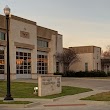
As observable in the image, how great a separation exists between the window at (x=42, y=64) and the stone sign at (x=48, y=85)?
95.3 feet

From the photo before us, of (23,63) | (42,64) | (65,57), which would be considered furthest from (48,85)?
(65,57)

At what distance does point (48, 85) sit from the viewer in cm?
Result: 2264

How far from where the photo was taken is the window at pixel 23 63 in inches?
1809

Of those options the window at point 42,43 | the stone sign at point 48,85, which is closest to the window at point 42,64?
the window at point 42,43

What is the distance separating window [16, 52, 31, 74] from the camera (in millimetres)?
45956

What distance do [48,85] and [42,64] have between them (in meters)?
31.9

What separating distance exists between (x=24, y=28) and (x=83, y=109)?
3166 centimetres

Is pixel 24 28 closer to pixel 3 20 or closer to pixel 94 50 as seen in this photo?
pixel 3 20

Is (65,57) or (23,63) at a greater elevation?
(65,57)

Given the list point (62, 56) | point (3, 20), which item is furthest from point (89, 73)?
point (3, 20)

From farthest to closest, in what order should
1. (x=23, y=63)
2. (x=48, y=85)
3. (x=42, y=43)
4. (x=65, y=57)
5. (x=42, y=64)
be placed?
(x=65, y=57) → (x=42, y=64) → (x=42, y=43) → (x=23, y=63) → (x=48, y=85)

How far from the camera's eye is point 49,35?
2202 inches

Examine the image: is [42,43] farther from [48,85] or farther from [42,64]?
[48,85]

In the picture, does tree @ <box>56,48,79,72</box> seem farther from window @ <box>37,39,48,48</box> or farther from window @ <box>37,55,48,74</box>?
window @ <box>37,39,48,48</box>
